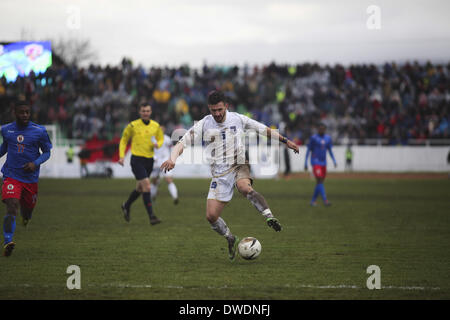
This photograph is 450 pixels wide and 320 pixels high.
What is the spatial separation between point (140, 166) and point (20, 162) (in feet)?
14.4

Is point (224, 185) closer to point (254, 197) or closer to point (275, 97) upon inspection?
point (254, 197)

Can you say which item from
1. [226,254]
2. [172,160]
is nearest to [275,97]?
[226,254]

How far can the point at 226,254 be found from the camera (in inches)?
380

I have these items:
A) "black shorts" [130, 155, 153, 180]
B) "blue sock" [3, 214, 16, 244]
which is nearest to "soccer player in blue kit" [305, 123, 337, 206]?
"black shorts" [130, 155, 153, 180]

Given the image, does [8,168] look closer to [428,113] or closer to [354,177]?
[354,177]

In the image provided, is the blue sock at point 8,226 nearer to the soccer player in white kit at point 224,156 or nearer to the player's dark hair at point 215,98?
the soccer player in white kit at point 224,156

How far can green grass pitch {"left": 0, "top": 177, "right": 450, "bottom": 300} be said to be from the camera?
274 inches

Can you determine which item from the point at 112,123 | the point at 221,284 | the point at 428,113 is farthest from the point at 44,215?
the point at 428,113

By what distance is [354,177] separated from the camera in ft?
112

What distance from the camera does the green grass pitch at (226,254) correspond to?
6.96 m

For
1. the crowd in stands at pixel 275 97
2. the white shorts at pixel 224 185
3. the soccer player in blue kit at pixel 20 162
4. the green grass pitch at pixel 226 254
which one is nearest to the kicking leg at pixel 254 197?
the white shorts at pixel 224 185

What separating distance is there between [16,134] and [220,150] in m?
3.24

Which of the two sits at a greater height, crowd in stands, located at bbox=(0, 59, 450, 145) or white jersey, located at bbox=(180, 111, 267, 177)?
crowd in stands, located at bbox=(0, 59, 450, 145)

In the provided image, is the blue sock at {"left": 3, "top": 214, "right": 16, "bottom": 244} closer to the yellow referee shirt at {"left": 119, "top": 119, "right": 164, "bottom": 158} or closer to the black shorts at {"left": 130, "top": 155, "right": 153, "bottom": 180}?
the black shorts at {"left": 130, "top": 155, "right": 153, "bottom": 180}
